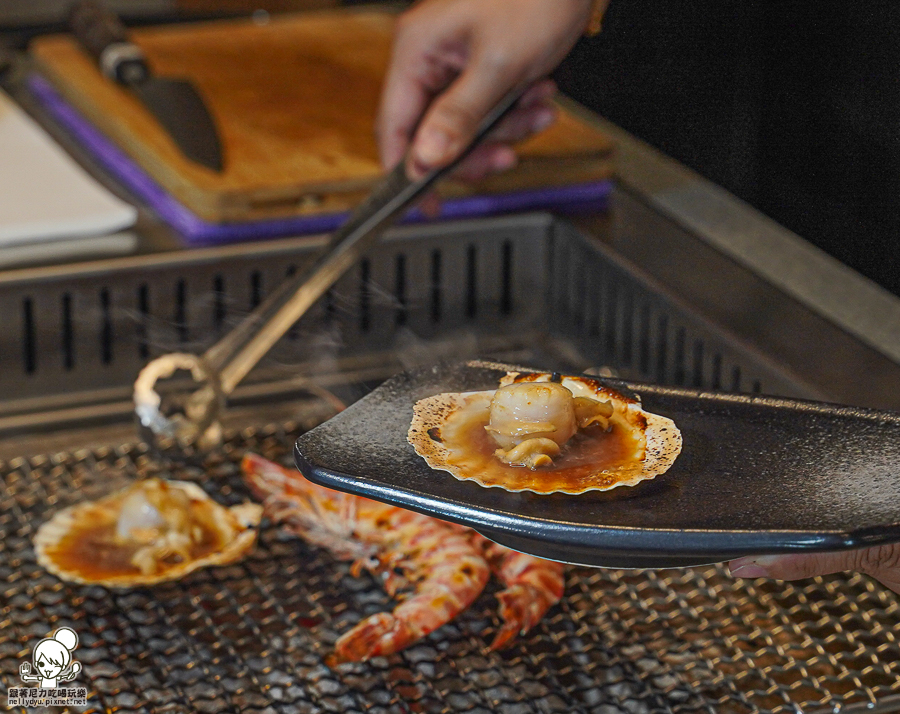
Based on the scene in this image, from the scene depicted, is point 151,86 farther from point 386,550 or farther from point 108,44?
point 386,550

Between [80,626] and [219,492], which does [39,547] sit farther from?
[219,492]

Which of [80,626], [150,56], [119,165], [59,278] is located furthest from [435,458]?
[150,56]

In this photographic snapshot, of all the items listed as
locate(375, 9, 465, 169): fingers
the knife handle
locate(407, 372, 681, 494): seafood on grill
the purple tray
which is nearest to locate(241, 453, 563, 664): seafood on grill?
locate(407, 372, 681, 494): seafood on grill

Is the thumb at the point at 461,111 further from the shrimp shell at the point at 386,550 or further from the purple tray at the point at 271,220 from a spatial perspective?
the shrimp shell at the point at 386,550

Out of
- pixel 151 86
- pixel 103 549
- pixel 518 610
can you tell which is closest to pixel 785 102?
pixel 518 610

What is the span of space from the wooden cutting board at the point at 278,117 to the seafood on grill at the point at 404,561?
0.54 m

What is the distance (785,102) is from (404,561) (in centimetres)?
62

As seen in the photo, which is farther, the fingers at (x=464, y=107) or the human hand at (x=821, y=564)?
the fingers at (x=464, y=107)

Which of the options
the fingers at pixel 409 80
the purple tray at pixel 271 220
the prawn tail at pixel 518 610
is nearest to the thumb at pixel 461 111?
the fingers at pixel 409 80

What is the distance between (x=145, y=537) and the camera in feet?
4.42

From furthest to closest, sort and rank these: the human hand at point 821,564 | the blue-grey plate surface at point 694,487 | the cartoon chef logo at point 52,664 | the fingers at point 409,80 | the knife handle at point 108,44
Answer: the knife handle at point 108,44 < the fingers at point 409,80 < the cartoon chef logo at point 52,664 < the human hand at point 821,564 < the blue-grey plate surface at point 694,487

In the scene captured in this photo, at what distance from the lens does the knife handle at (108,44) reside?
2197 mm

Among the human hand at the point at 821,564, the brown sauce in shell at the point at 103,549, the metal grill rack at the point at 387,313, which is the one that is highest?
the human hand at the point at 821,564

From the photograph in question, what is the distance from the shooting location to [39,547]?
4.34ft
